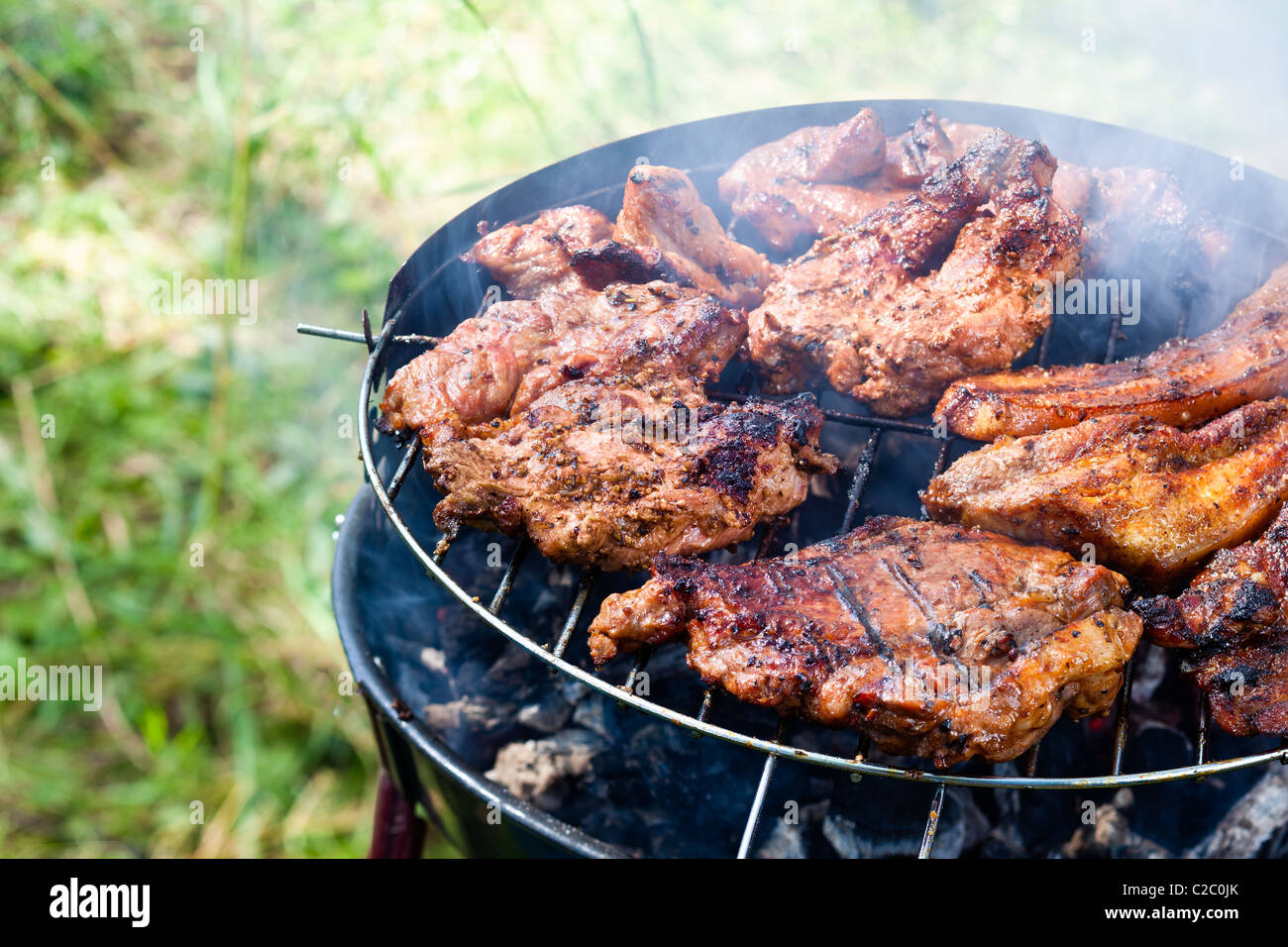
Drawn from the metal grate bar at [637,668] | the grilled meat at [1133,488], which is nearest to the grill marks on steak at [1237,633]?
the grilled meat at [1133,488]

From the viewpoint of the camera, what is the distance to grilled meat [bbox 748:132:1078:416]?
9.94 feet

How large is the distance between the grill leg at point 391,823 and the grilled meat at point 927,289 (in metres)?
2.20

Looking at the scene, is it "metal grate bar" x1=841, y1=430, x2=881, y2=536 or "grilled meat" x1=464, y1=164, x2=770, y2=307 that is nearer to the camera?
"metal grate bar" x1=841, y1=430, x2=881, y2=536

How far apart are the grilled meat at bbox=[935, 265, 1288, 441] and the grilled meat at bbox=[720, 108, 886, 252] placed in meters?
1.11

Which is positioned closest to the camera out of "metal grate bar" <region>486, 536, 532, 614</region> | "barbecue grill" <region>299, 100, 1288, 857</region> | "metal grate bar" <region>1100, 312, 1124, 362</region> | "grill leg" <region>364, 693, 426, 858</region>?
"metal grate bar" <region>486, 536, 532, 614</region>

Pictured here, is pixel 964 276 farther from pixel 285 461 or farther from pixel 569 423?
pixel 285 461

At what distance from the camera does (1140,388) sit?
9.44ft

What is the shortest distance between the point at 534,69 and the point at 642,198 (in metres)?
4.13

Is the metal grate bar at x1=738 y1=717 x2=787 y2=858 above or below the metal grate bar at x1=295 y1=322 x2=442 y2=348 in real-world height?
below

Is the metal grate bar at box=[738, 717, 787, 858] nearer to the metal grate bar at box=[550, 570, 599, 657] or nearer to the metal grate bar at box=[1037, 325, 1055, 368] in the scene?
the metal grate bar at box=[550, 570, 599, 657]

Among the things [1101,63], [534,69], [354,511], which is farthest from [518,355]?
[1101,63]

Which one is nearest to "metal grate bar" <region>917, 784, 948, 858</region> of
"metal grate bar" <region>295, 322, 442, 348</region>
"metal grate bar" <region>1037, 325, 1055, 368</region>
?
"metal grate bar" <region>1037, 325, 1055, 368</region>

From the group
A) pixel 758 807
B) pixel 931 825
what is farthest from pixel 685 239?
pixel 931 825
